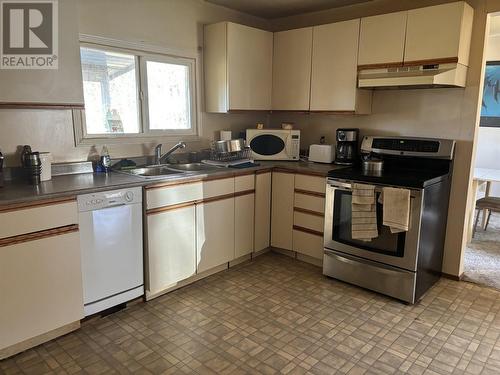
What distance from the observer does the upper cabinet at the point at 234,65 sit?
348 centimetres

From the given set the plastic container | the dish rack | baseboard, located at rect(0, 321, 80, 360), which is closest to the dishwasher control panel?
the plastic container

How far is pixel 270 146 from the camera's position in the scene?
382cm

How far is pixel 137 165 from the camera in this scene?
10.4 ft

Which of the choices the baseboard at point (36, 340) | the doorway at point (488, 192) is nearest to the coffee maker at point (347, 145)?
the doorway at point (488, 192)

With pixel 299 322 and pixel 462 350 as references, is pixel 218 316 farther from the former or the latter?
pixel 462 350

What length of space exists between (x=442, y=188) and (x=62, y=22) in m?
2.95

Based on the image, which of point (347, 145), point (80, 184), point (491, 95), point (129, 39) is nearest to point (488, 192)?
point (491, 95)

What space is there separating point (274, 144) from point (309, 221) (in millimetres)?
890

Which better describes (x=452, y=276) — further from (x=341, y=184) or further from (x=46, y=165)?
(x=46, y=165)

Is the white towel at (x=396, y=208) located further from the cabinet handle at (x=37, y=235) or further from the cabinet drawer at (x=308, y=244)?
the cabinet handle at (x=37, y=235)

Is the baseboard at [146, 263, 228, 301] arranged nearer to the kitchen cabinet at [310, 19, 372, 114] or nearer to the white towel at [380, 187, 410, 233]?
the white towel at [380, 187, 410, 233]

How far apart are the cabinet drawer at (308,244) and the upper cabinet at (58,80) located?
215cm

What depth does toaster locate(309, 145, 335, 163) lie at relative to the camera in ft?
11.9

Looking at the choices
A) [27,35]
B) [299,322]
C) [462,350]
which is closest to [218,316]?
[299,322]
